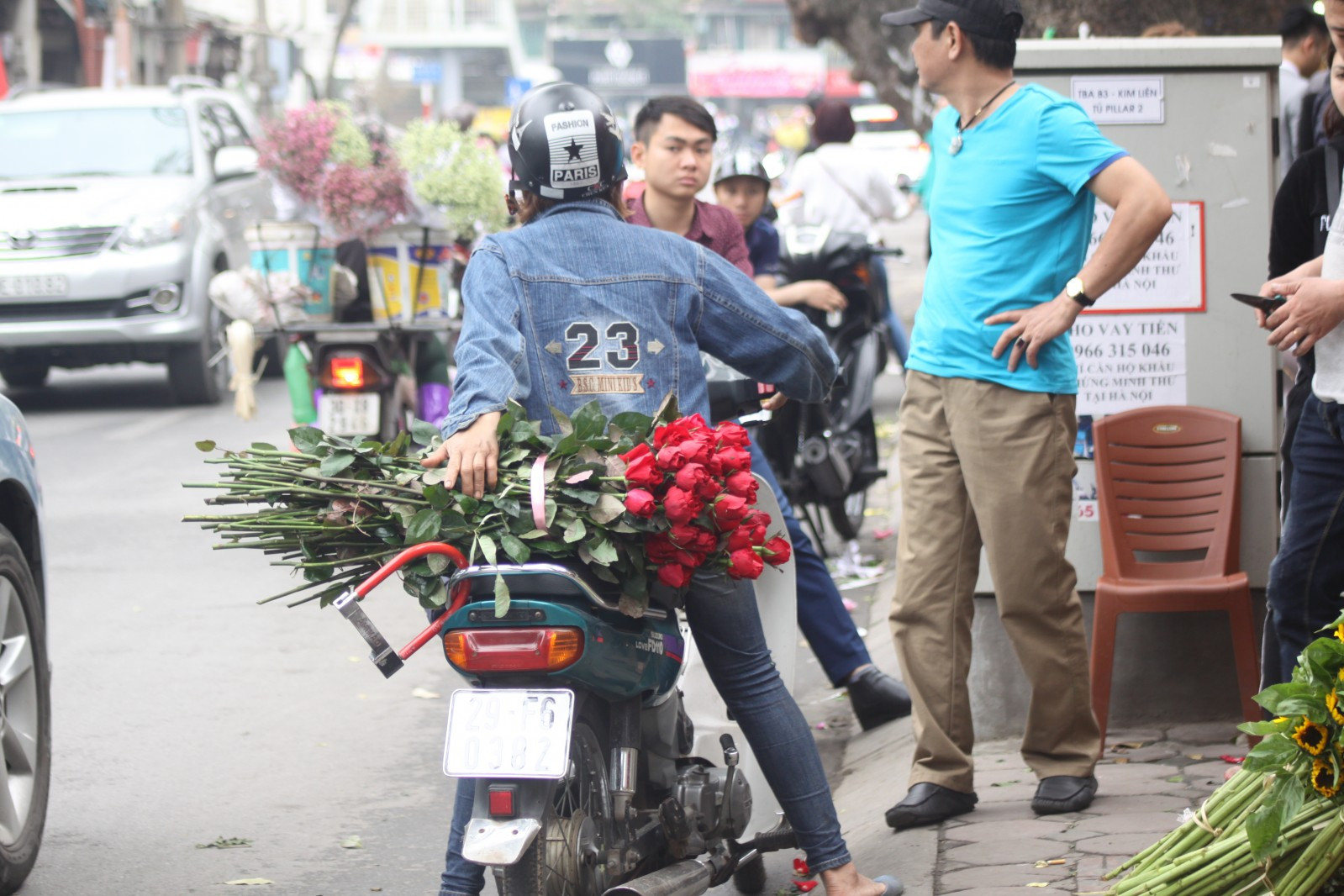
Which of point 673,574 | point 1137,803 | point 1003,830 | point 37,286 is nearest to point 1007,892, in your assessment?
point 1003,830

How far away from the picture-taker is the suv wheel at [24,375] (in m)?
14.0

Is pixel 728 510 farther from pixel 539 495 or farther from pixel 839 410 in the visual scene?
pixel 839 410

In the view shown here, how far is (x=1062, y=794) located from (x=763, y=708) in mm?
1070

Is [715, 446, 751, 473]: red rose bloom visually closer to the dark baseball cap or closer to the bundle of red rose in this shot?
the bundle of red rose

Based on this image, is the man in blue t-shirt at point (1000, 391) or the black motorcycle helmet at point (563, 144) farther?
the man in blue t-shirt at point (1000, 391)

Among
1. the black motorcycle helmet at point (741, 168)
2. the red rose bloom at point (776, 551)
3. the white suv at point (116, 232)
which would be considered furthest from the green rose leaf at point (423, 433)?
the white suv at point (116, 232)

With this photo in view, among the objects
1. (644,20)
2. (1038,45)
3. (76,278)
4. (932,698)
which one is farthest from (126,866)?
(644,20)

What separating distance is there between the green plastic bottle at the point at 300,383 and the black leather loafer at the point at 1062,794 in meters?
5.29

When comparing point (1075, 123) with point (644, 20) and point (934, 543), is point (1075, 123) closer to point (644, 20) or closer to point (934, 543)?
point (934, 543)

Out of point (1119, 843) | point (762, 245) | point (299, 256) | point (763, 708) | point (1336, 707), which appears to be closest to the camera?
point (1336, 707)

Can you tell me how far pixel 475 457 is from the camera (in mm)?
3162

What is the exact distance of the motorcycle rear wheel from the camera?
3.10 m

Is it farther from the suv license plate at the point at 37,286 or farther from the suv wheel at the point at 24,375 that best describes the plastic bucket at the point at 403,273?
the suv wheel at the point at 24,375

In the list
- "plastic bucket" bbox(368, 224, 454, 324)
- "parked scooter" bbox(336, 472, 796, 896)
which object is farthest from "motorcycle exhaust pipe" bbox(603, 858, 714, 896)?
"plastic bucket" bbox(368, 224, 454, 324)
